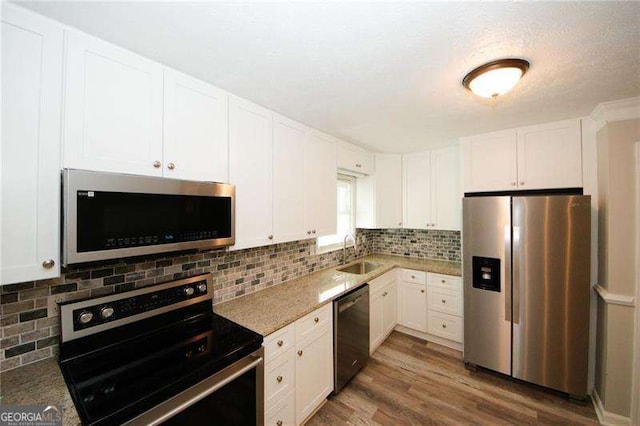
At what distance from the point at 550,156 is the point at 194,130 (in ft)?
9.59

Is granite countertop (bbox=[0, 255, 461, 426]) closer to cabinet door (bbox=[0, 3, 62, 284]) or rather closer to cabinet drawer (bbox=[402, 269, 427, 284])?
cabinet drawer (bbox=[402, 269, 427, 284])

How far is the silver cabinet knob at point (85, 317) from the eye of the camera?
1141 mm

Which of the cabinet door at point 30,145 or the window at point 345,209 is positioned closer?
the cabinet door at point 30,145

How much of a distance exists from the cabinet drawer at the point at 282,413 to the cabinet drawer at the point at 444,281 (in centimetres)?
200

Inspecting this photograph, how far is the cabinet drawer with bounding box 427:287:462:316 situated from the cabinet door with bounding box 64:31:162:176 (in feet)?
9.63

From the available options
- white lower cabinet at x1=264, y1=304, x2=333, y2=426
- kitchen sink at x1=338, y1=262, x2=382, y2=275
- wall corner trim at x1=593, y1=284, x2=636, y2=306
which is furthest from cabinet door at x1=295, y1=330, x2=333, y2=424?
wall corner trim at x1=593, y1=284, x2=636, y2=306

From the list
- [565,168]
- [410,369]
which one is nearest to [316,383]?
[410,369]

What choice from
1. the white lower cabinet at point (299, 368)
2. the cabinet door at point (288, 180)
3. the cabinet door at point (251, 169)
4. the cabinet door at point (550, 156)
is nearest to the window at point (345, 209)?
the cabinet door at point (288, 180)

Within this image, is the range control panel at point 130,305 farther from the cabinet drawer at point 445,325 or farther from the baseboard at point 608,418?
the baseboard at point 608,418

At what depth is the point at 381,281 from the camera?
272cm

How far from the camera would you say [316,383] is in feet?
5.95

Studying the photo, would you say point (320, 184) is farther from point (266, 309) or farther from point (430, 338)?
point (430, 338)

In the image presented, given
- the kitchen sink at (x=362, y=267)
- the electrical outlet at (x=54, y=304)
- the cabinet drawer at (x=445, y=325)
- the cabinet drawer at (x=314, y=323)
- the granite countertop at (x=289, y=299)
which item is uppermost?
the electrical outlet at (x=54, y=304)

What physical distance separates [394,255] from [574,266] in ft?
6.39
